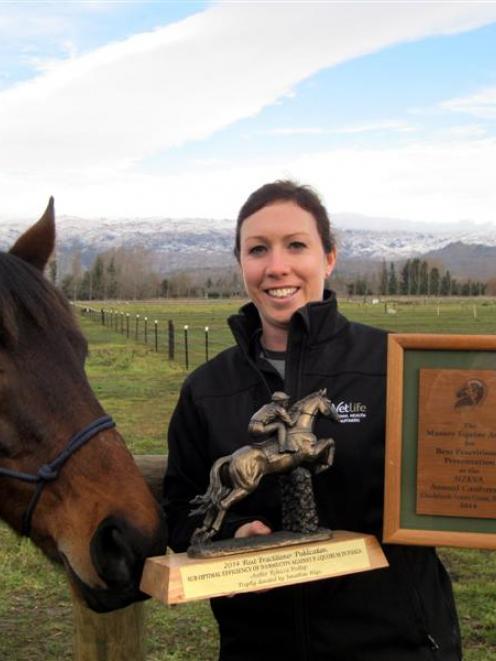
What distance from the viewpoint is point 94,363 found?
78.4 feet

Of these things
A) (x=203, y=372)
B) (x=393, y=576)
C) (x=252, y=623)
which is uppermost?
(x=203, y=372)

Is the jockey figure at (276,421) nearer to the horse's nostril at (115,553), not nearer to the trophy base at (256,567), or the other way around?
the trophy base at (256,567)

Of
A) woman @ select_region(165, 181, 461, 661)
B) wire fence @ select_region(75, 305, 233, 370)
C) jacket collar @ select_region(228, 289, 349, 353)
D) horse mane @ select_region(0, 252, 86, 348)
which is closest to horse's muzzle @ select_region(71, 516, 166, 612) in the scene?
woman @ select_region(165, 181, 461, 661)

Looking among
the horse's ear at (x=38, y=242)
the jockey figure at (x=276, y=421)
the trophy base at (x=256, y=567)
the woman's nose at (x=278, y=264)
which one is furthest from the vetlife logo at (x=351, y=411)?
the horse's ear at (x=38, y=242)

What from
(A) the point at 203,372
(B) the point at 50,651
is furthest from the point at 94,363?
(A) the point at 203,372

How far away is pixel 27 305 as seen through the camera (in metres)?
2.62

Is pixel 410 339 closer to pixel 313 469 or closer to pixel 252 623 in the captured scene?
pixel 313 469

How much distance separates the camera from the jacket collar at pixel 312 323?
2.89 metres

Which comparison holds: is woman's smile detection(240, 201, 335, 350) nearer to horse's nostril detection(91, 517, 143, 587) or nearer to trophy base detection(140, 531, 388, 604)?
trophy base detection(140, 531, 388, 604)

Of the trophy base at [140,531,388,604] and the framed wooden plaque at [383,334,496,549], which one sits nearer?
the trophy base at [140,531,388,604]

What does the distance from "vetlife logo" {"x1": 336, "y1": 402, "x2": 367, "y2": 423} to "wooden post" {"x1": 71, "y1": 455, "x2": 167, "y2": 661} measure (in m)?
1.34

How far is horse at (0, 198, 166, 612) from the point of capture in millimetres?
2377

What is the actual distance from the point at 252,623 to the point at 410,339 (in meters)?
1.23

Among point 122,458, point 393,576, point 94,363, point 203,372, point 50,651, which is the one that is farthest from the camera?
point 94,363
